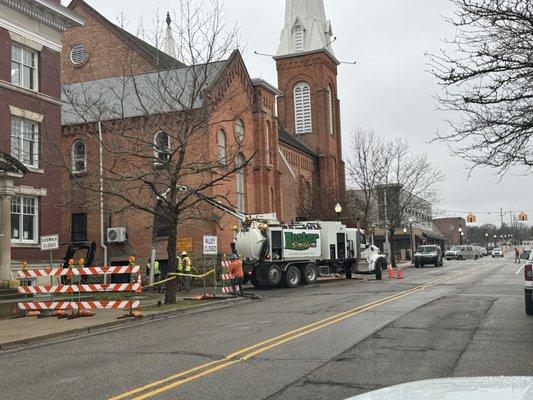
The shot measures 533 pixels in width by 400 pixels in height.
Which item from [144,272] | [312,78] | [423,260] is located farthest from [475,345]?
[312,78]

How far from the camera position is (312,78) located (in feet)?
194

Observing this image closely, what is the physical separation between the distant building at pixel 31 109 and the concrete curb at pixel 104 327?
955 cm

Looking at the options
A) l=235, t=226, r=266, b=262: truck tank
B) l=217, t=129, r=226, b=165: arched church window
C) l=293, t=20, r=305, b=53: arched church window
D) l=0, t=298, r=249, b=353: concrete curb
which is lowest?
l=0, t=298, r=249, b=353: concrete curb

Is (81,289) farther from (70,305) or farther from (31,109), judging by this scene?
(31,109)

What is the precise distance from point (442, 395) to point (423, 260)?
46.7 metres

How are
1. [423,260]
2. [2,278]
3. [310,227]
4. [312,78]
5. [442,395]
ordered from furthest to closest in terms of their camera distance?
[312,78] → [423,260] → [310,227] → [2,278] → [442,395]

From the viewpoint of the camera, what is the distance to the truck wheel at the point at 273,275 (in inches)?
1020

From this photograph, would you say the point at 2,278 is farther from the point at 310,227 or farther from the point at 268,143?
the point at 268,143

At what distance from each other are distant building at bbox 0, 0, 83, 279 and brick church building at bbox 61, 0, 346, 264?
3.88 feet

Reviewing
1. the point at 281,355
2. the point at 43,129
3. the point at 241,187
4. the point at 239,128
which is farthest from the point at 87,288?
Answer: the point at 239,128

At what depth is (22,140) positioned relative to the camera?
24.1 metres

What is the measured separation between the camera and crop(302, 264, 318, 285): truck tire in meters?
27.6

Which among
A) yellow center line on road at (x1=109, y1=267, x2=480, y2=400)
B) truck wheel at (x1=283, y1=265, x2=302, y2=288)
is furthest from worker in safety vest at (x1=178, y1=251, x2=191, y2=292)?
yellow center line on road at (x1=109, y1=267, x2=480, y2=400)

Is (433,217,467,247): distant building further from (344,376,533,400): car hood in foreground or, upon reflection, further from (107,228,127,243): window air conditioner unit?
(344,376,533,400): car hood in foreground
